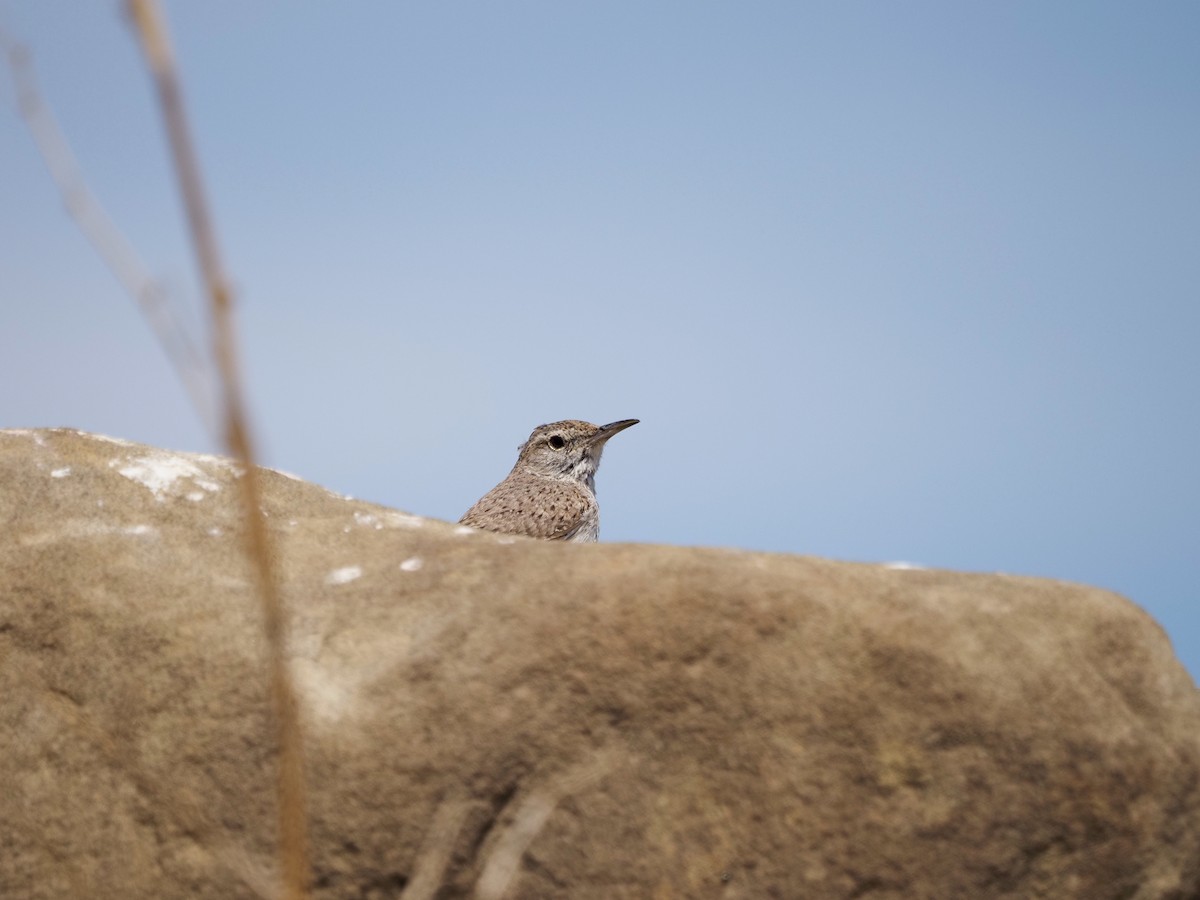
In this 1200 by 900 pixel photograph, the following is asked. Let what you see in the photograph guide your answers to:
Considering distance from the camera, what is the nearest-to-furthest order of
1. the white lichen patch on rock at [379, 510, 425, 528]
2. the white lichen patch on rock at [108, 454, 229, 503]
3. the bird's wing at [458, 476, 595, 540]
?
the white lichen patch on rock at [379, 510, 425, 528] < the white lichen patch on rock at [108, 454, 229, 503] < the bird's wing at [458, 476, 595, 540]

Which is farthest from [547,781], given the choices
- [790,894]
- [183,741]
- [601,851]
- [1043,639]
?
[1043,639]

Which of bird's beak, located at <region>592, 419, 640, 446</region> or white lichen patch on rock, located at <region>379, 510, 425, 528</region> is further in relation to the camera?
bird's beak, located at <region>592, 419, 640, 446</region>

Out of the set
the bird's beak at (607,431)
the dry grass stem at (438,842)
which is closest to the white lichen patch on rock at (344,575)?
the dry grass stem at (438,842)

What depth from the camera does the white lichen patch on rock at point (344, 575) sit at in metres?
4.35

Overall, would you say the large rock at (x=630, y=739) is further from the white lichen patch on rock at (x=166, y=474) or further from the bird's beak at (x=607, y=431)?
the bird's beak at (x=607, y=431)

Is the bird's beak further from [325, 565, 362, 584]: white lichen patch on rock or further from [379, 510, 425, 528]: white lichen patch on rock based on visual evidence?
[325, 565, 362, 584]: white lichen patch on rock

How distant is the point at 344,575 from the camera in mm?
4371

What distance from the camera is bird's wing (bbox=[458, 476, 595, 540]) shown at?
8172 millimetres

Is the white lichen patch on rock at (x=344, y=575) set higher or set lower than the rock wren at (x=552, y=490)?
lower

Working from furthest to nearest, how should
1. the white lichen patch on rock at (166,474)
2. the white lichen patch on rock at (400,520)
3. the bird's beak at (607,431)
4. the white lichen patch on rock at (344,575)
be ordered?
the bird's beak at (607,431) < the white lichen patch on rock at (166,474) < the white lichen patch on rock at (400,520) < the white lichen patch on rock at (344,575)

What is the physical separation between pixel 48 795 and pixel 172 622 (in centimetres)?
70

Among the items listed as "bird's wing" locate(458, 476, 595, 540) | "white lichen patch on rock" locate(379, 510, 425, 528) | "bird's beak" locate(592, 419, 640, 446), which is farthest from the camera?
"bird's beak" locate(592, 419, 640, 446)

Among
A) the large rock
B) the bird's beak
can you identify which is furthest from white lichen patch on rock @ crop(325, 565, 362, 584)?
the bird's beak

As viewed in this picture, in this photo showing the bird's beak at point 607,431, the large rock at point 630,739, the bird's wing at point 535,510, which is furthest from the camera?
the bird's beak at point 607,431
